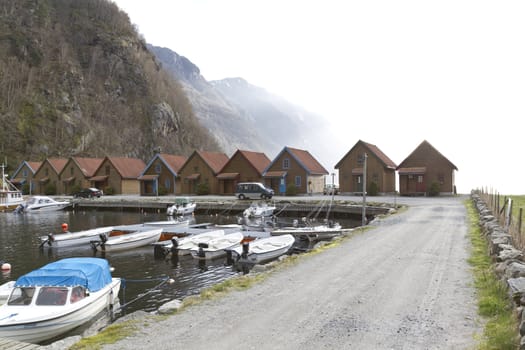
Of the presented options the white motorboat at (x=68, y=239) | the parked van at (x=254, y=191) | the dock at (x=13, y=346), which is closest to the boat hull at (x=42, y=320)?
the dock at (x=13, y=346)

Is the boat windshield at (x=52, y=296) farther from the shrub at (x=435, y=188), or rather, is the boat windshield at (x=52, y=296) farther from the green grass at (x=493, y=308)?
the shrub at (x=435, y=188)

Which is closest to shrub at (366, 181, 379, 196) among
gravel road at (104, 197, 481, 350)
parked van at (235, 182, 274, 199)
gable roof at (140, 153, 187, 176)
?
parked van at (235, 182, 274, 199)

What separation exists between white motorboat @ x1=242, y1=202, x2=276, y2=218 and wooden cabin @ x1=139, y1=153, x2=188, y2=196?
2713cm

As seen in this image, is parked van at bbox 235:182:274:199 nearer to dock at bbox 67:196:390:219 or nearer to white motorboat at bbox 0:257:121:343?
dock at bbox 67:196:390:219

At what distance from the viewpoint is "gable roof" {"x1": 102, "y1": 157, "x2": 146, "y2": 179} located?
78062mm

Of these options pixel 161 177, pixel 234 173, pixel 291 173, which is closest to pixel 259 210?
pixel 291 173

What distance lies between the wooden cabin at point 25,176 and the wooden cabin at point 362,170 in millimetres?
60685

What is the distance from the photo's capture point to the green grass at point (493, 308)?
8.08 m

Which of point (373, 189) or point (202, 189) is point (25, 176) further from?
point (373, 189)

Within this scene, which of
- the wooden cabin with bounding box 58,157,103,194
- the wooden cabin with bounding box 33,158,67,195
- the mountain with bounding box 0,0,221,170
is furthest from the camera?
the mountain with bounding box 0,0,221,170

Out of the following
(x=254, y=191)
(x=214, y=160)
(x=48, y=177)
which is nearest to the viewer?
(x=254, y=191)

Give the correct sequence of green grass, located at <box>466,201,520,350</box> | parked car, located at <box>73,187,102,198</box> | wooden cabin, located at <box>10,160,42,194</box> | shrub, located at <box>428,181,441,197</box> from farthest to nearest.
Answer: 1. wooden cabin, located at <box>10,160,42,194</box>
2. parked car, located at <box>73,187,102,198</box>
3. shrub, located at <box>428,181,441,197</box>
4. green grass, located at <box>466,201,520,350</box>

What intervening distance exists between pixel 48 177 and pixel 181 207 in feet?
150

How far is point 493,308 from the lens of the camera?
1018cm
